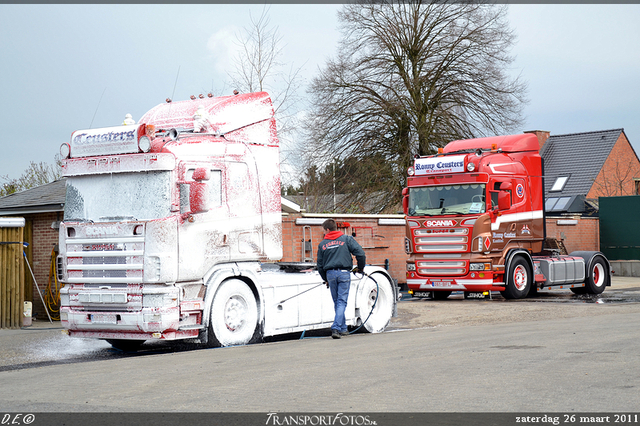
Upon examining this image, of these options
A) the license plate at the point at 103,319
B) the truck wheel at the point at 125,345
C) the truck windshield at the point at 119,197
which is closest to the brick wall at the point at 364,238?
the truck wheel at the point at 125,345

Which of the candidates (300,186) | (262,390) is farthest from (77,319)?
(300,186)

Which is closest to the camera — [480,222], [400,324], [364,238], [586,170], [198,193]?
[198,193]

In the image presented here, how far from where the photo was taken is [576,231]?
103ft

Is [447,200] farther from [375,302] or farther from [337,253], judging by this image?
[337,253]

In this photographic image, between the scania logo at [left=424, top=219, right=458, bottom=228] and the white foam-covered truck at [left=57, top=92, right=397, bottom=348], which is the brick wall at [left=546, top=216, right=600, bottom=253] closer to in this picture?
the scania logo at [left=424, top=219, right=458, bottom=228]

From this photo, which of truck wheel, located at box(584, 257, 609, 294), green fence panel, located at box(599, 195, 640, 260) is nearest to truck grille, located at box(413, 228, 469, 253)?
truck wheel, located at box(584, 257, 609, 294)

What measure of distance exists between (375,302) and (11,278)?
737 cm

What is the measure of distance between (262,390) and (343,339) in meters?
4.53

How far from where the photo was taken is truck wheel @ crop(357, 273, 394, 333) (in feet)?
42.6

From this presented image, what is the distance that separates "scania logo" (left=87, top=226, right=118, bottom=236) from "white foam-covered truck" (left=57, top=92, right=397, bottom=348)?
0.02 m

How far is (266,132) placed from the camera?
40.9 ft

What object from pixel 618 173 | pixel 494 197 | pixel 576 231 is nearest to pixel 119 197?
pixel 494 197

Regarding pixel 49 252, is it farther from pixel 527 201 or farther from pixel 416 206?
pixel 527 201

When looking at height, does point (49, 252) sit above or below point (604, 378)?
above
